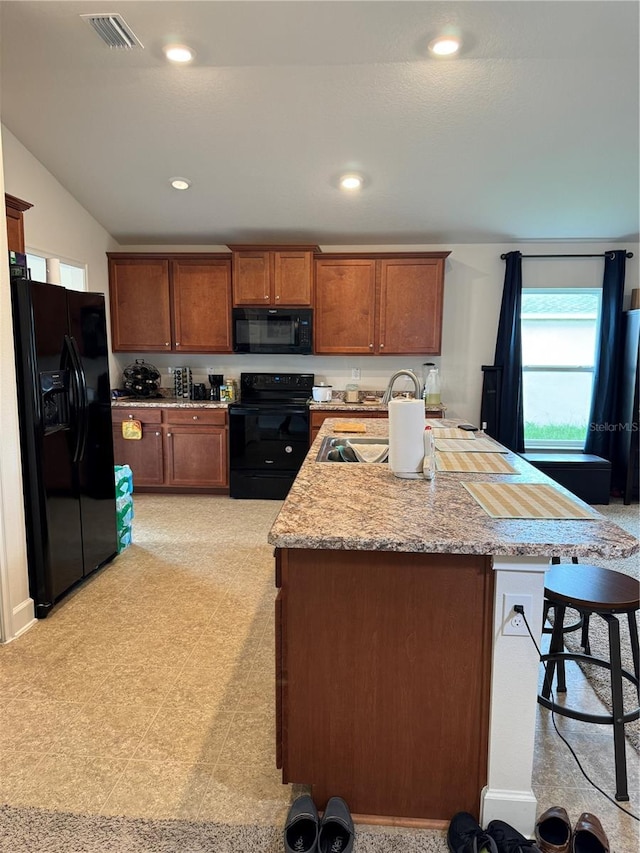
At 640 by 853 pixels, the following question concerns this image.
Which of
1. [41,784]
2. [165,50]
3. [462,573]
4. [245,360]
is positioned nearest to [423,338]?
[245,360]

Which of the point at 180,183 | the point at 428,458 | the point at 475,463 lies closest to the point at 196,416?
the point at 180,183

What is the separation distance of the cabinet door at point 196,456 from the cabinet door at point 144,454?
93mm

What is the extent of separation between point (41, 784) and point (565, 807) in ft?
5.32

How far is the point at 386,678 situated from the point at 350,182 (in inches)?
144

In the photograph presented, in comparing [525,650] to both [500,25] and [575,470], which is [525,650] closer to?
[500,25]

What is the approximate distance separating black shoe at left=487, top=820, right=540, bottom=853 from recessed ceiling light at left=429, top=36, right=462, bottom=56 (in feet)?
10.7

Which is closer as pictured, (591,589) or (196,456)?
(591,589)

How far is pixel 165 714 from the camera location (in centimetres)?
199

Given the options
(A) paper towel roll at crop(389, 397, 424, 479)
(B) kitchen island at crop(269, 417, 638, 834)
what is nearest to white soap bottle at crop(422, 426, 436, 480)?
(A) paper towel roll at crop(389, 397, 424, 479)

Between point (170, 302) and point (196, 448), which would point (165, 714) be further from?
point (170, 302)

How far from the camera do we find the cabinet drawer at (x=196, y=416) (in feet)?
15.8

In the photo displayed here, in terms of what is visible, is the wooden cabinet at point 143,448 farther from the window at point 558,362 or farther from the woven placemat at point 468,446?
the window at point 558,362

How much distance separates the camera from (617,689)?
160 centimetres

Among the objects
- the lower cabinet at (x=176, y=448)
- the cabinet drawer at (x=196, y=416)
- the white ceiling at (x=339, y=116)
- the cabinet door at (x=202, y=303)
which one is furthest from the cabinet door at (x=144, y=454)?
the white ceiling at (x=339, y=116)
